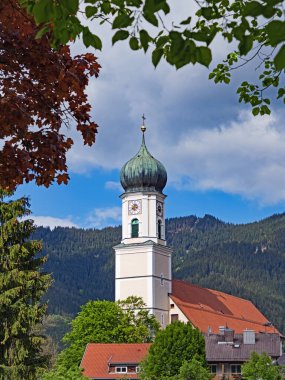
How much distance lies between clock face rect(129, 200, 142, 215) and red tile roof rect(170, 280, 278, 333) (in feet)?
30.5

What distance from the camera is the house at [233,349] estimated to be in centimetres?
6238

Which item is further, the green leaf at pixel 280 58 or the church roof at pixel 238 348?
the church roof at pixel 238 348

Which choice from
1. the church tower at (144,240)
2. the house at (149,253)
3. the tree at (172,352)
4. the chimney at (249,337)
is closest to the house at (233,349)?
the chimney at (249,337)

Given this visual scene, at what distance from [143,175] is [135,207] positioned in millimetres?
3531

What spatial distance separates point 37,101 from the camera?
7953mm

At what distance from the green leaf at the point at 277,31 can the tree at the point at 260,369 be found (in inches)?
2027

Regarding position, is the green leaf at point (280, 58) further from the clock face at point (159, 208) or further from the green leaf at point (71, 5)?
the clock face at point (159, 208)

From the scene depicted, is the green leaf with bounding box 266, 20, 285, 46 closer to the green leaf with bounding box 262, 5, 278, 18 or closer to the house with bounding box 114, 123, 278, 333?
the green leaf with bounding box 262, 5, 278, 18

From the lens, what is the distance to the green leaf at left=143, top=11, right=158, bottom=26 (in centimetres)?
444

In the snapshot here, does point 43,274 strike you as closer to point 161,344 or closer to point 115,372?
point 161,344

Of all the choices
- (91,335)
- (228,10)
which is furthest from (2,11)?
(91,335)

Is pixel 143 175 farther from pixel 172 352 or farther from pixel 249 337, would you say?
pixel 172 352

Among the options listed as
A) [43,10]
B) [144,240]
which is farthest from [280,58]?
[144,240]

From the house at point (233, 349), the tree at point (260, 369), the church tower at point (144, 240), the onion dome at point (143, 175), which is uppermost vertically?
the onion dome at point (143, 175)
